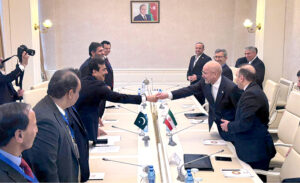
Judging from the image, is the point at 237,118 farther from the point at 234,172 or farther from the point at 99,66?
the point at 99,66

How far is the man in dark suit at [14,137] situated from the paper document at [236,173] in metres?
1.65

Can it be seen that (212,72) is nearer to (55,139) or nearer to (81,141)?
(81,141)

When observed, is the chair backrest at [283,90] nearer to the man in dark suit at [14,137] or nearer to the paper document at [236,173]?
the paper document at [236,173]

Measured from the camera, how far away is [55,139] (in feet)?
6.87

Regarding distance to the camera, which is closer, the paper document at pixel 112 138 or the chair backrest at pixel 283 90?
the paper document at pixel 112 138

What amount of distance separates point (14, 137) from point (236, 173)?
1.87 m

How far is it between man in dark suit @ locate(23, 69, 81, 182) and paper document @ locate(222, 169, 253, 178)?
3.93 feet

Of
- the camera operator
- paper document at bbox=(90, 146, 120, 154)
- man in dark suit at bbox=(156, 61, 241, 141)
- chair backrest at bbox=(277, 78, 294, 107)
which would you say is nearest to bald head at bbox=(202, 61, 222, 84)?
man in dark suit at bbox=(156, 61, 241, 141)

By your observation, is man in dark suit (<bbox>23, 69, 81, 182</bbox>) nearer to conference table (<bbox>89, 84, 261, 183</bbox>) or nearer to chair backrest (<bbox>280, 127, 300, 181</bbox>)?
conference table (<bbox>89, 84, 261, 183</bbox>)

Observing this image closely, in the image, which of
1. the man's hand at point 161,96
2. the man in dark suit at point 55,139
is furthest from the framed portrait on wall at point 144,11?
the man in dark suit at point 55,139

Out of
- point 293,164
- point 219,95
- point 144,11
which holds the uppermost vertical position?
point 144,11

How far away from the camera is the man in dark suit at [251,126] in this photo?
332 centimetres

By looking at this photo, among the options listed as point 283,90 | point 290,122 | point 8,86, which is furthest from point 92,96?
point 283,90

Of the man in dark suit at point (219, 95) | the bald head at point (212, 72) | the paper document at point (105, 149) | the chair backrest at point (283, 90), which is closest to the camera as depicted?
the paper document at point (105, 149)
